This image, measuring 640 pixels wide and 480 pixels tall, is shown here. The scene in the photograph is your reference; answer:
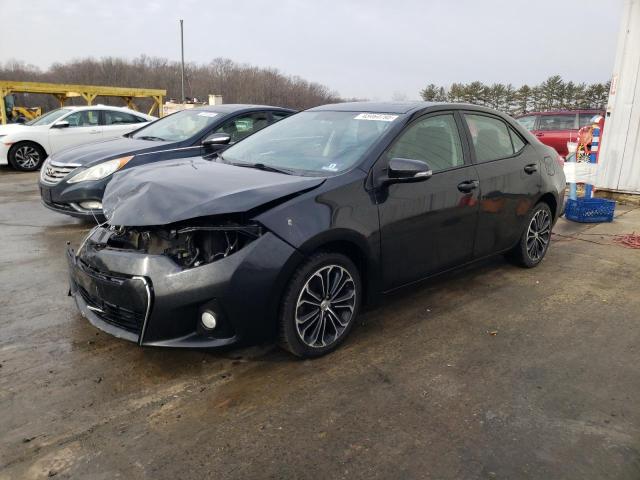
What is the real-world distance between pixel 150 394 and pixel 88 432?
0.40m

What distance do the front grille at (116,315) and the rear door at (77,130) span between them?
9.60 meters

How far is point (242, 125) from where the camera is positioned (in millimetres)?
7027

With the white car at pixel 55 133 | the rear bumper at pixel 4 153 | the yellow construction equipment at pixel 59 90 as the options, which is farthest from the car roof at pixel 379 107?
the yellow construction equipment at pixel 59 90

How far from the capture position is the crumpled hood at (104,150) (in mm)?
6012

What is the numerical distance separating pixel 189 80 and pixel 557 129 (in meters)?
63.9

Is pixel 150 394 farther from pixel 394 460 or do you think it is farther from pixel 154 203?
pixel 394 460

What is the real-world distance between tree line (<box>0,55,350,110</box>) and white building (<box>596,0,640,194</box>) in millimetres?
48245

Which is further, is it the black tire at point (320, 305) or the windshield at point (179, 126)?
the windshield at point (179, 126)

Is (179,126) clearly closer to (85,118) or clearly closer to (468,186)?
(468,186)

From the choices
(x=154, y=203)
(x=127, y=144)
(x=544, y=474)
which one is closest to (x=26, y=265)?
(x=127, y=144)

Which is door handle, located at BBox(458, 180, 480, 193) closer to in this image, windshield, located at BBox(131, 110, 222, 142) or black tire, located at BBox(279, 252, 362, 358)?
black tire, located at BBox(279, 252, 362, 358)

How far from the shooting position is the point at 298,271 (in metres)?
3.03

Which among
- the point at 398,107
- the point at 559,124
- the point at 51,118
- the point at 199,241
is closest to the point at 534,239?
the point at 398,107

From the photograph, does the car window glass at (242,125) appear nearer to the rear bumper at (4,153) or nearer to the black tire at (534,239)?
the black tire at (534,239)
